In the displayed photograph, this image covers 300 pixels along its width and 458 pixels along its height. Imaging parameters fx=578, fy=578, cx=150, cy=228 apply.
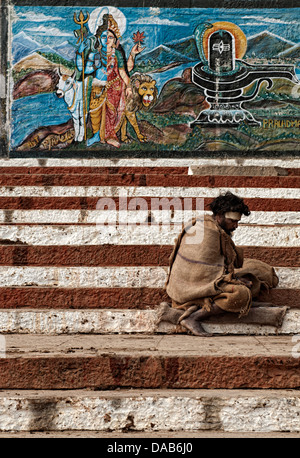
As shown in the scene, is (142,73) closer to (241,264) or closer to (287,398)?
(241,264)

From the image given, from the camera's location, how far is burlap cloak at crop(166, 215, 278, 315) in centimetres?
396

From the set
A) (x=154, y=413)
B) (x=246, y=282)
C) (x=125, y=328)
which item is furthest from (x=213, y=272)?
(x=154, y=413)

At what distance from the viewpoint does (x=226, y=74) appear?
976 centimetres

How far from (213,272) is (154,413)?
1.45 metres

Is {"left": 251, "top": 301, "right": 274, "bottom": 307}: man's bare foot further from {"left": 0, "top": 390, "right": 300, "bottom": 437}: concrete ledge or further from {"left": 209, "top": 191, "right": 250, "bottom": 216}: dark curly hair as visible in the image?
{"left": 0, "top": 390, "right": 300, "bottom": 437}: concrete ledge

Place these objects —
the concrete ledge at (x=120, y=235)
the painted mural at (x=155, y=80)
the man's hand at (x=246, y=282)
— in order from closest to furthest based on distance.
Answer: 1. the man's hand at (x=246, y=282)
2. the concrete ledge at (x=120, y=235)
3. the painted mural at (x=155, y=80)

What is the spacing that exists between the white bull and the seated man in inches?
227

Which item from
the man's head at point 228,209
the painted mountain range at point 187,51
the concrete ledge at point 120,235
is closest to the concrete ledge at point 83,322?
the man's head at point 228,209

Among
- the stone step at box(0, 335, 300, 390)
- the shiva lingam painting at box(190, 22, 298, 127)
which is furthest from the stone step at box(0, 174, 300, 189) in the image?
the stone step at box(0, 335, 300, 390)

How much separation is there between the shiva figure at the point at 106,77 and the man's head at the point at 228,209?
5554 millimetres

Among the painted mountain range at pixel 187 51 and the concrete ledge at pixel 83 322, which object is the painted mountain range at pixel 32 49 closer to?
the painted mountain range at pixel 187 51

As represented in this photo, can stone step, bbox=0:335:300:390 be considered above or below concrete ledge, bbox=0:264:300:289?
below

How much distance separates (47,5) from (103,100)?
1.97 m

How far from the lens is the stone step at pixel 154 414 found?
2877mm
